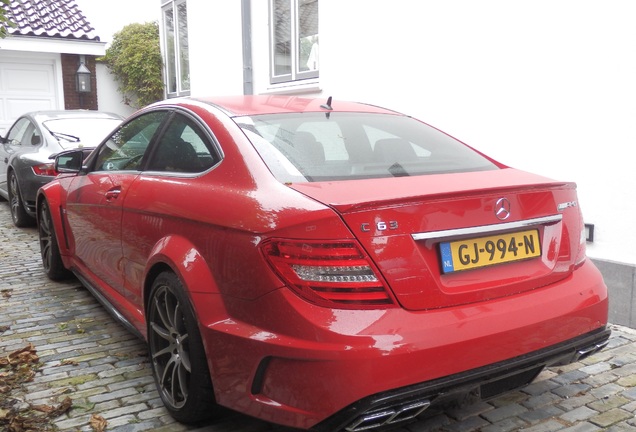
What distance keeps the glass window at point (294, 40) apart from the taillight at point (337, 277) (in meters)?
6.13

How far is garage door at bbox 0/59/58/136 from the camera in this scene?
1380 centimetres

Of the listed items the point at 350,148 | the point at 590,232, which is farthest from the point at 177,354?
the point at 590,232

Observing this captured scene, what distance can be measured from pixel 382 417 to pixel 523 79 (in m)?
3.69

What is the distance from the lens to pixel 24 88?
14.2 metres

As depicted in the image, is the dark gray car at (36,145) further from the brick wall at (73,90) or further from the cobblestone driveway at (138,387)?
the brick wall at (73,90)

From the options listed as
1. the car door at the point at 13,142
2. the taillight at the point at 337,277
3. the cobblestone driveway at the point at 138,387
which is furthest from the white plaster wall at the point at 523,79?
the car door at the point at 13,142

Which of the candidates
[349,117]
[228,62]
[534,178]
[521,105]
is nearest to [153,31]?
[228,62]

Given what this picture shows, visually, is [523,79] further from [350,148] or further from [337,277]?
[337,277]

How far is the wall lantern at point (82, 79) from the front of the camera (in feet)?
46.7

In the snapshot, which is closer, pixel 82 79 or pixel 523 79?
pixel 523 79

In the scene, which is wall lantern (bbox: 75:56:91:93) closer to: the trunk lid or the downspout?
the downspout

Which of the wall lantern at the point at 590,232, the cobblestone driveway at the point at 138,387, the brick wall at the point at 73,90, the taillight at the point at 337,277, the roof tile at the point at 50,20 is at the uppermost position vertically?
the roof tile at the point at 50,20

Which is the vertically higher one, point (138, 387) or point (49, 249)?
point (49, 249)

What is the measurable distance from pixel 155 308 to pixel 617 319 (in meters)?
3.25
